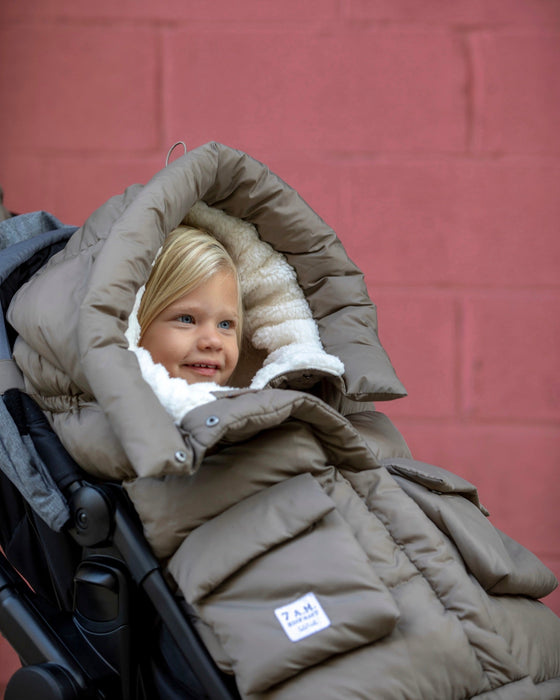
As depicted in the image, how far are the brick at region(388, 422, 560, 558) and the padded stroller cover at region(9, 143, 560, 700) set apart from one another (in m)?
0.54

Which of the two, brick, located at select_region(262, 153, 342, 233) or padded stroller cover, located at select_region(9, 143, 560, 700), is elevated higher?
brick, located at select_region(262, 153, 342, 233)

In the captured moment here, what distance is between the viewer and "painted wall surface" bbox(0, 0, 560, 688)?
1566mm

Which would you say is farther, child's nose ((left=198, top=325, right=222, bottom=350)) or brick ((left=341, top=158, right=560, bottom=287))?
brick ((left=341, top=158, right=560, bottom=287))

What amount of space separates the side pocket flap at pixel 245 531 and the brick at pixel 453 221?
2.78 feet

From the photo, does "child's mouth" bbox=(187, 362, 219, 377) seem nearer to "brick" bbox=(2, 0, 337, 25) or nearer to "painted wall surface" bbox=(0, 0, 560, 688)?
"painted wall surface" bbox=(0, 0, 560, 688)

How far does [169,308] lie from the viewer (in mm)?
1097

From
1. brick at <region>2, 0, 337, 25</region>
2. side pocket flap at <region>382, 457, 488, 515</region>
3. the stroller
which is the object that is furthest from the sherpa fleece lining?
brick at <region>2, 0, 337, 25</region>

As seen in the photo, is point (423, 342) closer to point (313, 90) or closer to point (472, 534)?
point (313, 90)

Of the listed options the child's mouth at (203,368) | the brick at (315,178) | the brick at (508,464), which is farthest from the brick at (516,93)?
the child's mouth at (203,368)

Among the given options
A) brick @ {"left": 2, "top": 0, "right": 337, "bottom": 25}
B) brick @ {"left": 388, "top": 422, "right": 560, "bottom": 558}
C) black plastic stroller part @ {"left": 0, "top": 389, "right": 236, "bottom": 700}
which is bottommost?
brick @ {"left": 388, "top": 422, "right": 560, "bottom": 558}

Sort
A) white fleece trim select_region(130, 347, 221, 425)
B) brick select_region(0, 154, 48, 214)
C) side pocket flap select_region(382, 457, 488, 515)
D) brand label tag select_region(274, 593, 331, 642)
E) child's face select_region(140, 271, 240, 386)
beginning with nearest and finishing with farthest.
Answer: brand label tag select_region(274, 593, 331, 642) → white fleece trim select_region(130, 347, 221, 425) → side pocket flap select_region(382, 457, 488, 515) → child's face select_region(140, 271, 240, 386) → brick select_region(0, 154, 48, 214)

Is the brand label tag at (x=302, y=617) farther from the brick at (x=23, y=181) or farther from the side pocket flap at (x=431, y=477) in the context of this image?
the brick at (x=23, y=181)

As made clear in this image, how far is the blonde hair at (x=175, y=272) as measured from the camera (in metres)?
1.09

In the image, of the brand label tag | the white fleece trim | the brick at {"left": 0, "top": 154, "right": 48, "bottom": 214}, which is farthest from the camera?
the brick at {"left": 0, "top": 154, "right": 48, "bottom": 214}
